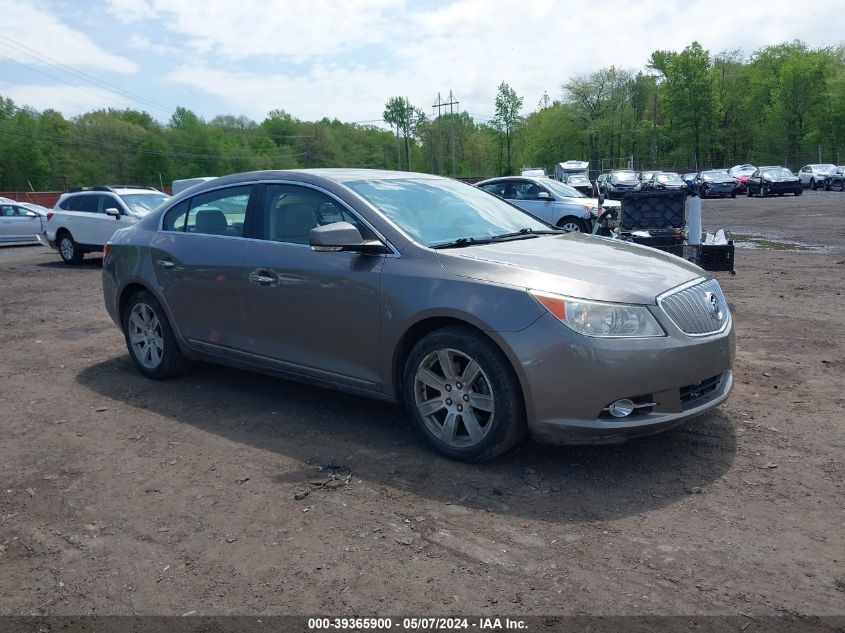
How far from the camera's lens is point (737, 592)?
2.84 metres

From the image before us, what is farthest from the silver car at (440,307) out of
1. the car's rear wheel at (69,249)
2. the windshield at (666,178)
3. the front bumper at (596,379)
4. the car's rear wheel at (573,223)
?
the windshield at (666,178)

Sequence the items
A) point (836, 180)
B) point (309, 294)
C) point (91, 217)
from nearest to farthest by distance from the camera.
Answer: point (309, 294) → point (91, 217) → point (836, 180)

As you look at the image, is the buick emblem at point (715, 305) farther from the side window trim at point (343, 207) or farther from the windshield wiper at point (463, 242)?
the side window trim at point (343, 207)

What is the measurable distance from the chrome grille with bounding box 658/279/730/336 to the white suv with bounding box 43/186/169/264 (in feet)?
44.8

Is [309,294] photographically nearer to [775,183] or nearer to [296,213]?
[296,213]

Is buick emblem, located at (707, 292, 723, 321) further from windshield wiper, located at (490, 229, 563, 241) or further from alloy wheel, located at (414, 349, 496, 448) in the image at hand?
alloy wheel, located at (414, 349, 496, 448)

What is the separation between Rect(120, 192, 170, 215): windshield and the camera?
52.3 feet

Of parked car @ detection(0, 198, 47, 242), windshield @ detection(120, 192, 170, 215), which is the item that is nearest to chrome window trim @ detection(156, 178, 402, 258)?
windshield @ detection(120, 192, 170, 215)

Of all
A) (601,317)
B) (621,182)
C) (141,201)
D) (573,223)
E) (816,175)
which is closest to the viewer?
(601,317)

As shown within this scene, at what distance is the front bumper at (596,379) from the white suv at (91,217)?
13602 millimetres

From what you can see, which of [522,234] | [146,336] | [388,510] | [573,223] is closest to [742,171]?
[573,223]

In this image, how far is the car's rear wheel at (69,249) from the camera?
1637 centimetres

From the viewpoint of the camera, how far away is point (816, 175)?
143ft

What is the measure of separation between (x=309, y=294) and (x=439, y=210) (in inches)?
40.9
